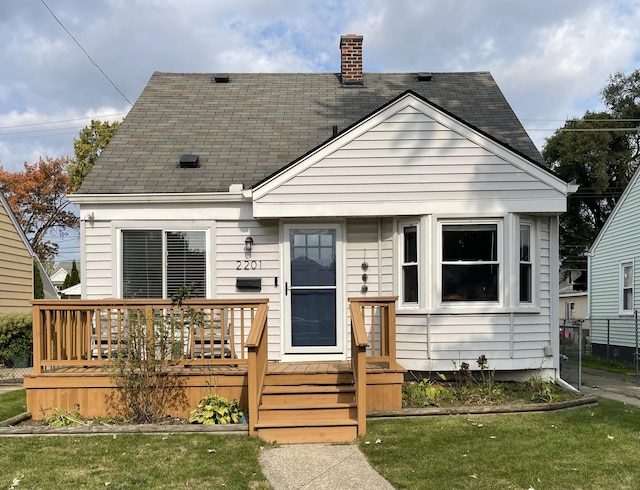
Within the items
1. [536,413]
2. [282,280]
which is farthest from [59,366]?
[536,413]

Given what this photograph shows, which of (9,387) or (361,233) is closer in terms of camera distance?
(361,233)

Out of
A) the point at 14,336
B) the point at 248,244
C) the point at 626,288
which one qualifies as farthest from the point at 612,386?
the point at 14,336

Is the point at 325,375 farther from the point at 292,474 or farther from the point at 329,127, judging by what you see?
the point at 329,127

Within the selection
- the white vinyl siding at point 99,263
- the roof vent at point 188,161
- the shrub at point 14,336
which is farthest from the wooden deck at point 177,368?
the shrub at point 14,336

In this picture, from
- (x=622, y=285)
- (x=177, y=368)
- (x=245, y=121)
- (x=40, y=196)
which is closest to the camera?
(x=177, y=368)

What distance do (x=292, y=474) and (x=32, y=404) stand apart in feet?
12.9

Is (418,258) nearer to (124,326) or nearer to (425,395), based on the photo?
(425,395)

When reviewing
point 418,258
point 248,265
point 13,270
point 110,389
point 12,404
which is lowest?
point 12,404

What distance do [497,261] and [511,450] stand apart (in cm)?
339

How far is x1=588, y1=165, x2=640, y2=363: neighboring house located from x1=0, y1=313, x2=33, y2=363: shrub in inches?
584

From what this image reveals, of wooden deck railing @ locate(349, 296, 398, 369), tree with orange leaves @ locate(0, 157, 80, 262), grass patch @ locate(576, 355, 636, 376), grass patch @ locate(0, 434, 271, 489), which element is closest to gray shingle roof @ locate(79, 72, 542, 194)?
wooden deck railing @ locate(349, 296, 398, 369)

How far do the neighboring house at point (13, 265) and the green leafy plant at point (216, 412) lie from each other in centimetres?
1121

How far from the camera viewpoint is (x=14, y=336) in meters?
13.4

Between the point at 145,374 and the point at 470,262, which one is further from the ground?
the point at 470,262
